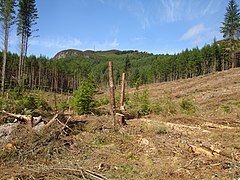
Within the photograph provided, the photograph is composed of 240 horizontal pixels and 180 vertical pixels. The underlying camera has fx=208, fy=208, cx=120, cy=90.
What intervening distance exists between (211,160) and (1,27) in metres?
23.6

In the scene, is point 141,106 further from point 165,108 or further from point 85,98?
point 85,98

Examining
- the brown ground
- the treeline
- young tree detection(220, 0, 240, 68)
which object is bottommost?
the brown ground

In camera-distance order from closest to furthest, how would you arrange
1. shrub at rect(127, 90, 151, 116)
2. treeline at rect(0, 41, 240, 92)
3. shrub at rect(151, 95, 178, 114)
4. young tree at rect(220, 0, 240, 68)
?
shrub at rect(151, 95, 178, 114) < shrub at rect(127, 90, 151, 116) < young tree at rect(220, 0, 240, 68) < treeline at rect(0, 41, 240, 92)

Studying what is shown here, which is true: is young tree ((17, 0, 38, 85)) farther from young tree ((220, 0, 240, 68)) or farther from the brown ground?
young tree ((220, 0, 240, 68))

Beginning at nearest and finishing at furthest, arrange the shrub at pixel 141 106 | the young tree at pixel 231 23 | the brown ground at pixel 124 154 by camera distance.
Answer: the brown ground at pixel 124 154 → the shrub at pixel 141 106 → the young tree at pixel 231 23

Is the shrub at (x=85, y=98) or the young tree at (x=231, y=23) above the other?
the young tree at (x=231, y=23)

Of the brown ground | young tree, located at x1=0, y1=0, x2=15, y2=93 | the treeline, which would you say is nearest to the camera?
the brown ground

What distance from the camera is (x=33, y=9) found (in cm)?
2555

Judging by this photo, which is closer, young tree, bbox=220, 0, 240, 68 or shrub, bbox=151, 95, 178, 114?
shrub, bbox=151, 95, 178, 114

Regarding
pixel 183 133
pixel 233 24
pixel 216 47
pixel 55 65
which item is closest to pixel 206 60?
pixel 216 47

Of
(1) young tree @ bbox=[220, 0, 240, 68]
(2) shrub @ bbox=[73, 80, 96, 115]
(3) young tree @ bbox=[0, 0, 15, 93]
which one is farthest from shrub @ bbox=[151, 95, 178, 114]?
(1) young tree @ bbox=[220, 0, 240, 68]

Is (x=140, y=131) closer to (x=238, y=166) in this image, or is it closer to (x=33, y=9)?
(x=238, y=166)

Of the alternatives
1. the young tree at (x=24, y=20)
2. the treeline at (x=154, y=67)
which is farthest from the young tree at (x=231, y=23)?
the young tree at (x=24, y=20)

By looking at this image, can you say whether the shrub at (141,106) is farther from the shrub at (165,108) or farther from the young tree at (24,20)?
the young tree at (24,20)
